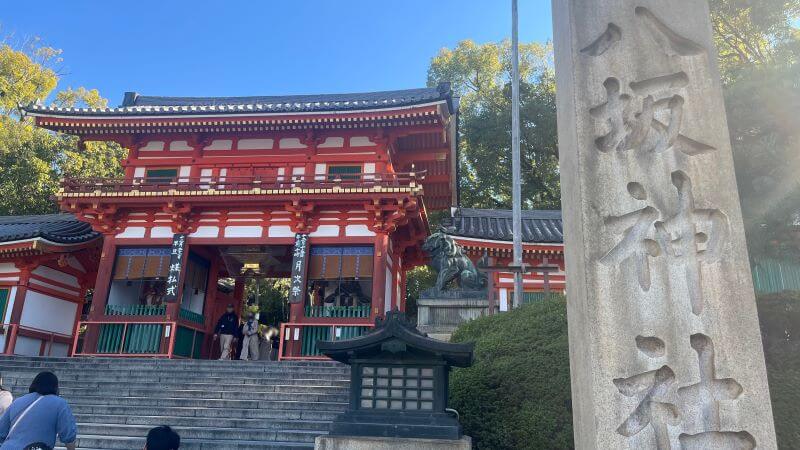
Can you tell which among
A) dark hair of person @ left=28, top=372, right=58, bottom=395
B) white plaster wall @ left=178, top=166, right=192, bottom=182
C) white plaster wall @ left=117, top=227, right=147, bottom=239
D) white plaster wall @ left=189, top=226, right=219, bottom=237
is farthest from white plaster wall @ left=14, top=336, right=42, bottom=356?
dark hair of person @ left=28, top=372, right=58, bottom=395

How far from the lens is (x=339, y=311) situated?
13234mm

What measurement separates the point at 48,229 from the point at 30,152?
10.4 meters

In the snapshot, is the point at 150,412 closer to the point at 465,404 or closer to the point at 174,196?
the point at 465,404

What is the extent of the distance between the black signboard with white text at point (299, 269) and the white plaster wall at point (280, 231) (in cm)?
32

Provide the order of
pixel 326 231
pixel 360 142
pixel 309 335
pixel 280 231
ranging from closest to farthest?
pixel 309 335 < pixel 326 231 < pixel 280 231 < pixel 360 142

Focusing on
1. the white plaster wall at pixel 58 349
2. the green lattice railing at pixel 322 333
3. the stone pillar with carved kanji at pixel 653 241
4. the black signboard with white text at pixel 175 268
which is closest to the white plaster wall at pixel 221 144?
the black signboard with white text at pixel 175 268

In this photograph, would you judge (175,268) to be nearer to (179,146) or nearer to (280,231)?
(280,231)

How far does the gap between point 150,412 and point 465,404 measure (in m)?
4.69

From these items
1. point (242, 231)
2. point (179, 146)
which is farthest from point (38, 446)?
point (179, 146)

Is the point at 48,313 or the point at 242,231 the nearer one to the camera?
the point at 242,231

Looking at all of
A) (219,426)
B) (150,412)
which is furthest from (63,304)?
(219,426)

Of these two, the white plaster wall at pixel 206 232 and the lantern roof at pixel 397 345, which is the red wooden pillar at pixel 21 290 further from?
the lantern roof at pixel 397 345

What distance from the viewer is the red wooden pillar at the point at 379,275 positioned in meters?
13.2

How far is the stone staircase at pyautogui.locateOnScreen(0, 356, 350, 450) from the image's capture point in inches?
277
